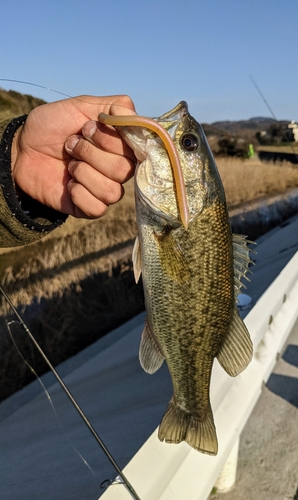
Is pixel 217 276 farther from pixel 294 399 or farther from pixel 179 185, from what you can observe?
pixel 294 399

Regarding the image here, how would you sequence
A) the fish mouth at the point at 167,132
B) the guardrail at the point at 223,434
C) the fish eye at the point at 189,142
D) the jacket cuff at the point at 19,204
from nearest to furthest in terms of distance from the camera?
the fish mouth at the point at 167,132 → the guardrail at the point at 223,434 → the fish eye at the point at 189,142 → the jacket cuff at the point at 19,204

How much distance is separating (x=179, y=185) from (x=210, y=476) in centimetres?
133

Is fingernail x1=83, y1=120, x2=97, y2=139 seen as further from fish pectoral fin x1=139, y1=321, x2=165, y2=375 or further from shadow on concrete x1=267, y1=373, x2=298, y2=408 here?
shadow on concrete x1=267, y1=373, x2=298, y2=408

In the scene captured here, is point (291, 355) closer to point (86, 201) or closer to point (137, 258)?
point (137, 258)

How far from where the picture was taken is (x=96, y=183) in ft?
6.50

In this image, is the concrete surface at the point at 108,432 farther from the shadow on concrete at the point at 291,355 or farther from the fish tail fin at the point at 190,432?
the fish tail fin at the point at 190,432

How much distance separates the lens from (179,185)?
177 cm

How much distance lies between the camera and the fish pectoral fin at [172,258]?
1.84 metres

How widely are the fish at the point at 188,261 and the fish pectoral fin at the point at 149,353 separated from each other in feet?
0.03

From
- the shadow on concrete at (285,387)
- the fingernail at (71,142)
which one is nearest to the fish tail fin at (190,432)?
the fingernail at (71,142)

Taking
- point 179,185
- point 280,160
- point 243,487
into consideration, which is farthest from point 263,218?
point 179,185

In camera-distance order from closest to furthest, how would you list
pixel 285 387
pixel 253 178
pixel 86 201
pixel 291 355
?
pixel 86 201 → pixel 285 387 → pixel 291 355 → pixel 253 178

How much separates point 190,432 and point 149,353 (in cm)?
38

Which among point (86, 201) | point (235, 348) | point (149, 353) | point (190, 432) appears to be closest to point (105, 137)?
point (86, 201)
